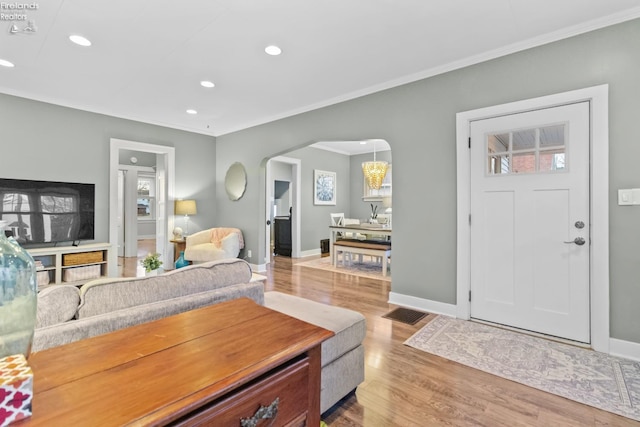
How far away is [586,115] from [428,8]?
1571mm

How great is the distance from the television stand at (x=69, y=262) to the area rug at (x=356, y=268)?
326 centimetres

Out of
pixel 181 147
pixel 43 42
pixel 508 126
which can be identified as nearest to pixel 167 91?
pixel 43 42

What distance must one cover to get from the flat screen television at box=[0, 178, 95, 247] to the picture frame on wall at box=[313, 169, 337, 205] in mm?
→ 4459

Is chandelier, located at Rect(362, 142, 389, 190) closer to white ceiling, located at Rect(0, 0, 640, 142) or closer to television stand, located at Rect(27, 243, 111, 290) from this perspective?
white ceiling, located at Rect(0, 0, 640, 142)

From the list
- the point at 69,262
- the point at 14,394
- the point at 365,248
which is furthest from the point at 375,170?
the point at 14,394

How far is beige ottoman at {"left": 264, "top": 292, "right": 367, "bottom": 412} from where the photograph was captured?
1.71m

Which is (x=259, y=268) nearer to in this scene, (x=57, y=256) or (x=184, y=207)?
Answer: (x=184, y=207)

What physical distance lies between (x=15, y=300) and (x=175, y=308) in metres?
0.75

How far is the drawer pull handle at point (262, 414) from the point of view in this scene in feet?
2.70

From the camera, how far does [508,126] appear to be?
2943mm

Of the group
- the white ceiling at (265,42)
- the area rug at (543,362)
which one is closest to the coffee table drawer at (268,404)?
the area rug at (543,362)

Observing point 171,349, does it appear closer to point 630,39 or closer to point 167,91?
point 630,39

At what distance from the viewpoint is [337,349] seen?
1769 millimetres

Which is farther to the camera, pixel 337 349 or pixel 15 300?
pixel 337 349
